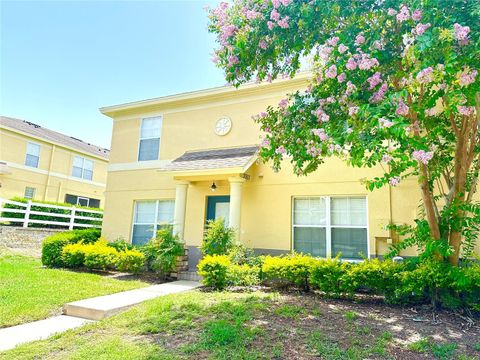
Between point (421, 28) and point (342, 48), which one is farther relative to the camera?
point (342, 48)

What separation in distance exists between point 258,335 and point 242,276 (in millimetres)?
3393

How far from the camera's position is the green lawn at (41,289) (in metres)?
5.98

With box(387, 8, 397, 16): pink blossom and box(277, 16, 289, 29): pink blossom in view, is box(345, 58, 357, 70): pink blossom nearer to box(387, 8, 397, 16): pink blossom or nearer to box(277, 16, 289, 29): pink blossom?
box(387, 8, 397, 16): pink blossom

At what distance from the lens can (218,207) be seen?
1149 centimetres

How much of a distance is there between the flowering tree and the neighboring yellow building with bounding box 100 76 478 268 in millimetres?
2582

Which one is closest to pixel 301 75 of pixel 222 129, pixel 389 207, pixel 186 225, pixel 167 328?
pixel 222 129

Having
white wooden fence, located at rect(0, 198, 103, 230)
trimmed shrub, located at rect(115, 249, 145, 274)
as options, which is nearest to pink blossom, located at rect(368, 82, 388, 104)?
trimmed shrub, located at rect(115, 249, 145, 274)

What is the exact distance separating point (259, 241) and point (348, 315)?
5177mm

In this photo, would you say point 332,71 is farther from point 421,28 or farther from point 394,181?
point 394,181

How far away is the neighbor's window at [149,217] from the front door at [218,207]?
5.43 ft

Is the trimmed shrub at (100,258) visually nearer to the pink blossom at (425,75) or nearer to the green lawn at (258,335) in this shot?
the green lawn at (258,335)

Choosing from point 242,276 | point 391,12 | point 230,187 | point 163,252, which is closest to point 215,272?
point 242,276

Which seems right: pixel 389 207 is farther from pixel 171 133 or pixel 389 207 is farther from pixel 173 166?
pixel 171 133

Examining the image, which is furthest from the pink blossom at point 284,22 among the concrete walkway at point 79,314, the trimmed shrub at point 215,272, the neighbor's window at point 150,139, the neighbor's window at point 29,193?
the neighbor's window at point 29,193
